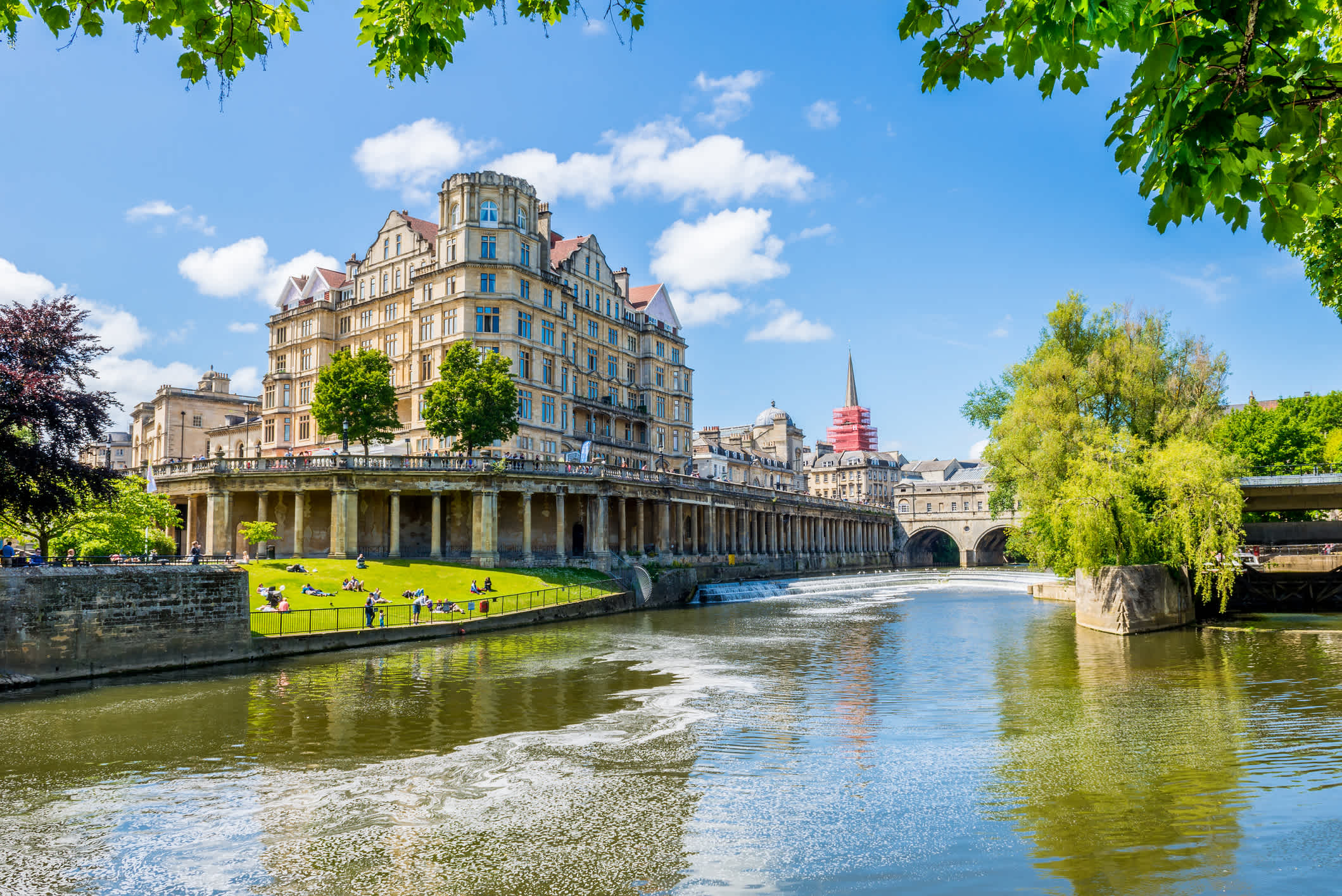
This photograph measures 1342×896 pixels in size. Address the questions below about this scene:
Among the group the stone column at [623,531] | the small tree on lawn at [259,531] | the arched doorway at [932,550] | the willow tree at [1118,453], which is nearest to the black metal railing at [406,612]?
the small tree on lawn at [259,531]

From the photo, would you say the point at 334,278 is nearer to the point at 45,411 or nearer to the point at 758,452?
the point at 45,411

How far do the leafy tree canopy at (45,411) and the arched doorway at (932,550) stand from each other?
12619 cm

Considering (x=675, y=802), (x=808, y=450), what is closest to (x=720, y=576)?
(x=675, y=802)

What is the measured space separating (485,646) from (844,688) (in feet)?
53.5

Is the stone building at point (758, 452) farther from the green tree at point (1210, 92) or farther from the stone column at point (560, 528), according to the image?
the green tree at point (1210, 92)

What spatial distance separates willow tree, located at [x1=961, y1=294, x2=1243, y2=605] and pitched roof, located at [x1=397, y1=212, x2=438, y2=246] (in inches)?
2087

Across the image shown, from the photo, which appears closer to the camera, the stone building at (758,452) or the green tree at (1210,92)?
the green tree at (1210,92)

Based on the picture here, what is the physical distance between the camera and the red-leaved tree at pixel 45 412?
90.1 feet

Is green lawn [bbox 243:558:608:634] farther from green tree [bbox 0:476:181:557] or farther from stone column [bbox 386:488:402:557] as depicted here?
green tree [bbox 0:476:181:557]

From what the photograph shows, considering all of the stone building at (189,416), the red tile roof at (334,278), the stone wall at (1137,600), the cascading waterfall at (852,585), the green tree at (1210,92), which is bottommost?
the cascading waterfall at (852,585)

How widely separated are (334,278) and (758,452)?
8052cm

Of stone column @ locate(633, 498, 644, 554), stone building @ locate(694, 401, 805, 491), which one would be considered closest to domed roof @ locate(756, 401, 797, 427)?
stone building @ locate(694, 401, 805, 491)

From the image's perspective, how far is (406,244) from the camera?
77.5 m

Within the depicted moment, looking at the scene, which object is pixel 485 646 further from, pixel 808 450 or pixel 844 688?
pixel 808 450
